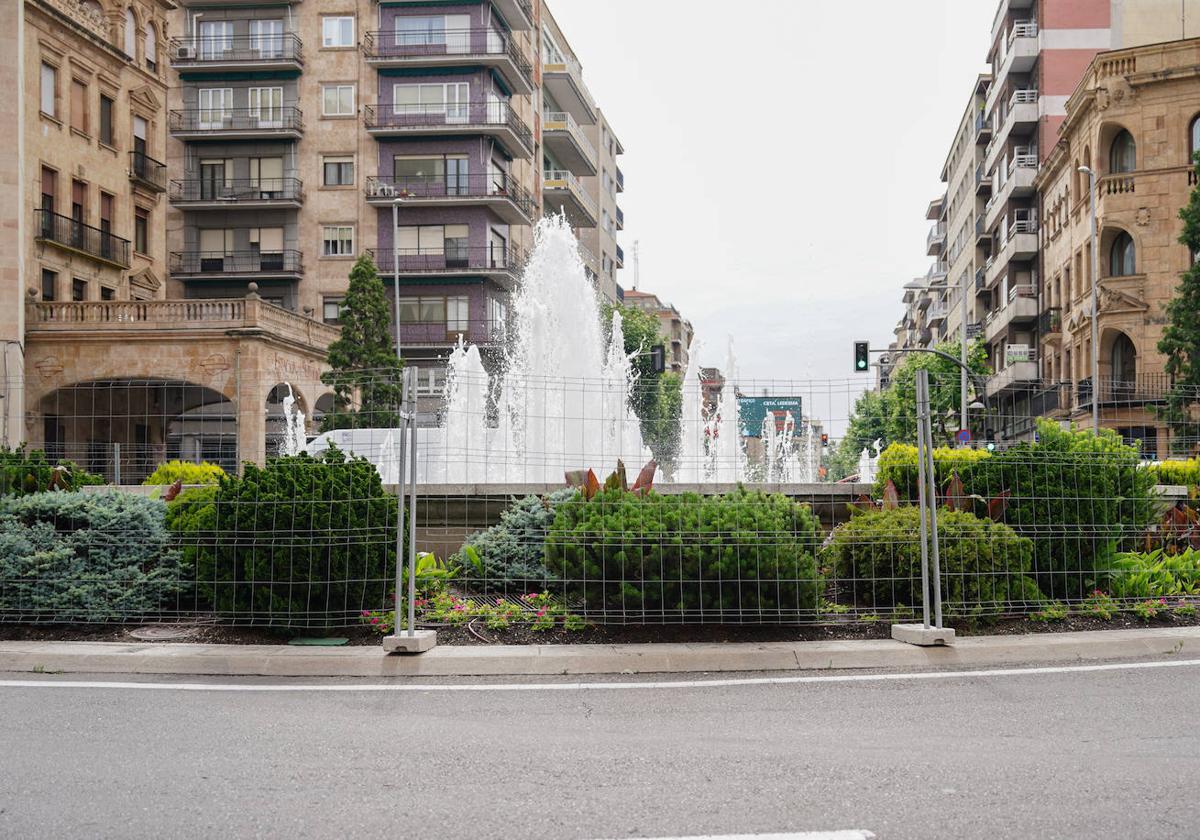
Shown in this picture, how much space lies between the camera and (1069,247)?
170 ft

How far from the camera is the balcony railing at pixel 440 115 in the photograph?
Answer: 57312 mm

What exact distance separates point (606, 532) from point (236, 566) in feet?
9.00

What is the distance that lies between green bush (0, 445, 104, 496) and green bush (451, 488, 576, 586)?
3.90m

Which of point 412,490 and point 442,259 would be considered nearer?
point 412,490

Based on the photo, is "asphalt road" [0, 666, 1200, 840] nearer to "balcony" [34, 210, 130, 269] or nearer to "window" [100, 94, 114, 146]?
"balcony" [34, 210, 130, 269]

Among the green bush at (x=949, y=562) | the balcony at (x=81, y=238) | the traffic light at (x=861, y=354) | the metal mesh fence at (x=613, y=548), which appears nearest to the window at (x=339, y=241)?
the balcony at (x=81, y=238)

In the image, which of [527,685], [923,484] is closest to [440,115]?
[923,484]

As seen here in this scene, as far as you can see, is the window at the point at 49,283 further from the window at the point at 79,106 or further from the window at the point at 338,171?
the window at the point at 338,171

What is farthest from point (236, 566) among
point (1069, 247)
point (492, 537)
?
point (1069, 247)

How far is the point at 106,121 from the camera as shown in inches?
1694

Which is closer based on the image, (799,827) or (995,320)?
(799,827)

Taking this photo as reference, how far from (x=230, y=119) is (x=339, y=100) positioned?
17.3 feet

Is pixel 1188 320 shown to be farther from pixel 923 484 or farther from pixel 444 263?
pixel 923 484

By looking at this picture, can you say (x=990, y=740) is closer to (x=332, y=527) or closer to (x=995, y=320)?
(x=332, y=527)
